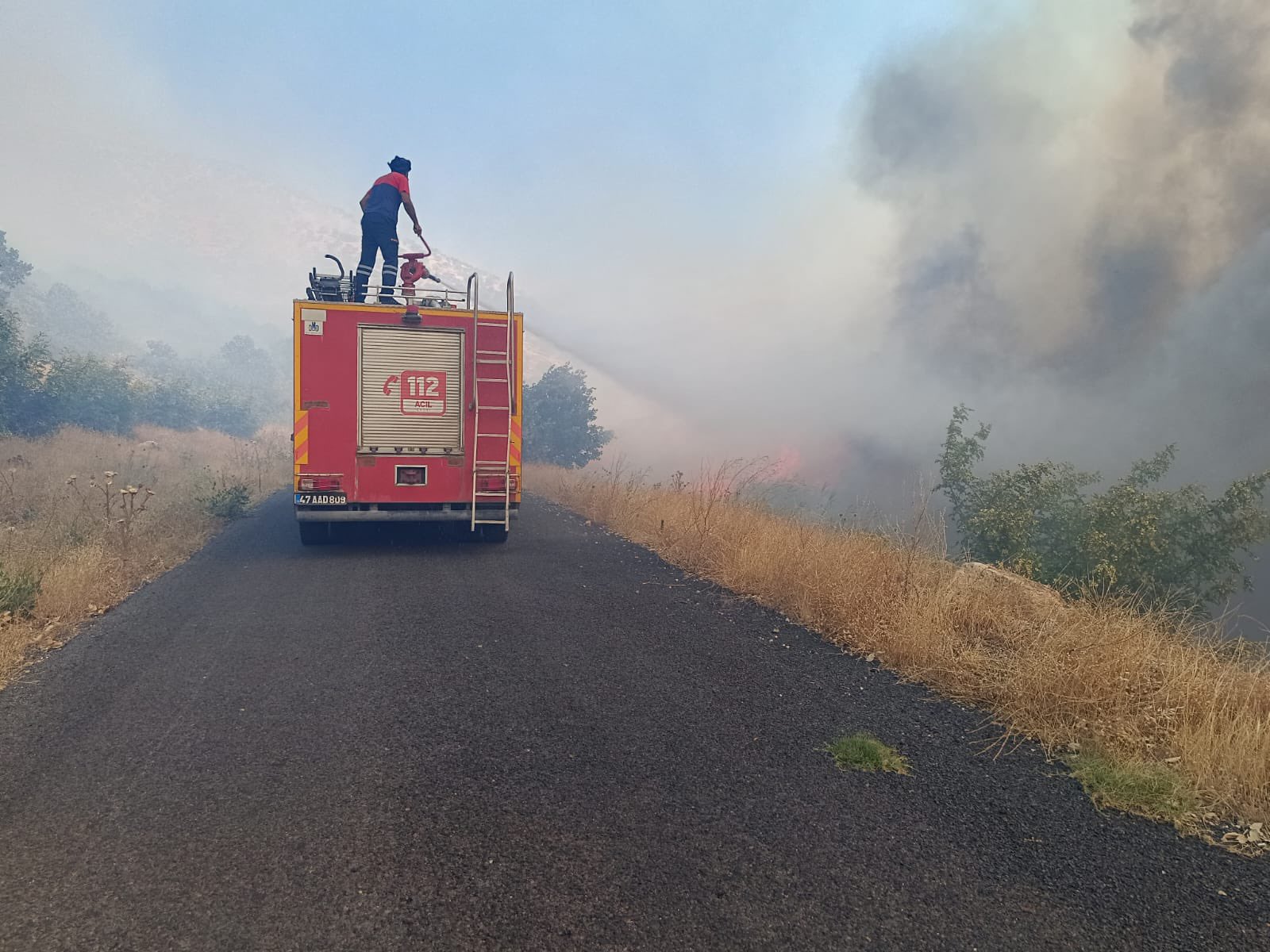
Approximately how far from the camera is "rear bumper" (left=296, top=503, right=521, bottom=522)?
9297mm

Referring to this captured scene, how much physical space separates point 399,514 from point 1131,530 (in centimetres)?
1237

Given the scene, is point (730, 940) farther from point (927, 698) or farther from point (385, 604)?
point (385, 604)

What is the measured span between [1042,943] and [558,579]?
6107 mm

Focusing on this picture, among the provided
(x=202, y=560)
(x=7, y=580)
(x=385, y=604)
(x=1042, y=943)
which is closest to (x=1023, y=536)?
(x=385, y=604)

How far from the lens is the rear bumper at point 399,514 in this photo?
9.30 meters

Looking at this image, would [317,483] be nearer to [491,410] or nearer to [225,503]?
[491,410]

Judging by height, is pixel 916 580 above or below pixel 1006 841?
above

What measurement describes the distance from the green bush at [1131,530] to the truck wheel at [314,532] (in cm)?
1140

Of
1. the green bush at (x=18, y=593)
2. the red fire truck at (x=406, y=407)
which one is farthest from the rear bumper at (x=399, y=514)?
the green bush at (x=18, y=593)

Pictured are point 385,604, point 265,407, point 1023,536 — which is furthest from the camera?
point 265,407

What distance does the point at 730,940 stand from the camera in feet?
7.92

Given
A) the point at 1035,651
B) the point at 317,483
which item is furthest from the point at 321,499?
the point at 1035,651

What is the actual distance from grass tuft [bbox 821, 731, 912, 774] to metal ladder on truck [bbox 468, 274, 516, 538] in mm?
6489

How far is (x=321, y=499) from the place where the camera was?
932 cm
